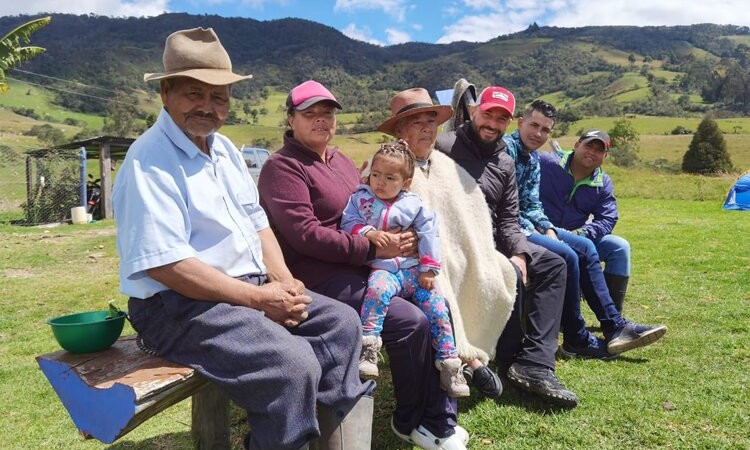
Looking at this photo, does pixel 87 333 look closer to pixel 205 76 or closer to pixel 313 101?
pixel 205 76

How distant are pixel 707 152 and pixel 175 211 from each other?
50.1 m

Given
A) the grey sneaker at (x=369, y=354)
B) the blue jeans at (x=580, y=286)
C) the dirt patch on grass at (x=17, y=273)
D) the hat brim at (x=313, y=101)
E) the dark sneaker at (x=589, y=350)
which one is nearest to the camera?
the grey sneaker at (x=369, y=354)

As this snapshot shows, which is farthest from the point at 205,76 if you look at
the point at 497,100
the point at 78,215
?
the point at 78,215

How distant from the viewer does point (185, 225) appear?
2361 mm

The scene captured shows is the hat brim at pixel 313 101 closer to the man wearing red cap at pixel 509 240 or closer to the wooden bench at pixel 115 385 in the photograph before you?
the man wearing red cap at pixel 509 240

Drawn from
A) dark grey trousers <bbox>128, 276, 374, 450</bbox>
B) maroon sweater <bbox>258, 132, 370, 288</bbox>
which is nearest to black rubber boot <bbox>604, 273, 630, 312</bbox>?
maroon sweater <bbox>258, 132, 370, 288</bbox>

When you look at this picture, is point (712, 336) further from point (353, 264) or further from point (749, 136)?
point (749, 136)

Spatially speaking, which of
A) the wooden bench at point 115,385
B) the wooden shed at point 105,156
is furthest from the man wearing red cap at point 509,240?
the wooden shed at point 105,156

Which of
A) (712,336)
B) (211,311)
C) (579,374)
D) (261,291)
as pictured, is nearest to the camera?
(211,311)

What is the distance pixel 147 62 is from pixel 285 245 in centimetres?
18732

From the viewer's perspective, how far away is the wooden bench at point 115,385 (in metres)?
2.18

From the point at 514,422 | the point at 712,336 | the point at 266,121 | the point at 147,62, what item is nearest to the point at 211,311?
the point at 514,422

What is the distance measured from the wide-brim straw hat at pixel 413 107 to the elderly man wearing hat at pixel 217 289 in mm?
1350

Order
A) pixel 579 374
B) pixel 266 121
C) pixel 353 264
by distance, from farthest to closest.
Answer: pixel 266 121, pixel 579 374, pixel 353 264
